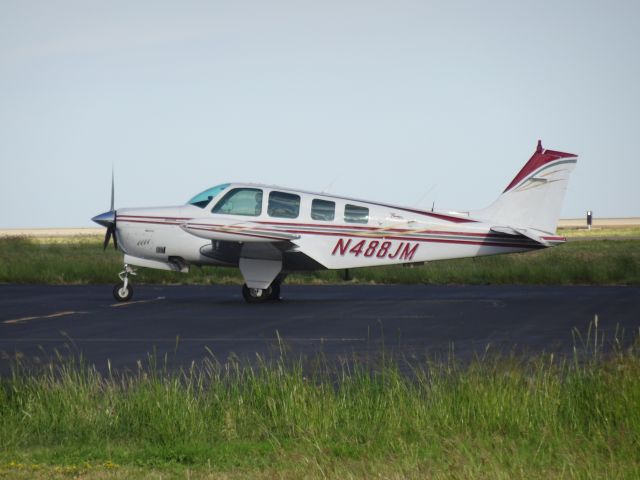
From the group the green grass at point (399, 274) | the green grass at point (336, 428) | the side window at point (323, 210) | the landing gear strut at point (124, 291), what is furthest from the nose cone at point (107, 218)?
the green grass at point (336, 428)

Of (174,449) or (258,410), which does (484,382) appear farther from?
(174,449)

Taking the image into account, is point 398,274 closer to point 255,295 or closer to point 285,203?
point 255,295

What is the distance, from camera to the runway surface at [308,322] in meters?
13.7

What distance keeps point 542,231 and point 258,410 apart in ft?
49.3

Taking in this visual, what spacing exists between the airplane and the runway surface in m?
1.06

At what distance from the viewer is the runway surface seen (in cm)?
1370

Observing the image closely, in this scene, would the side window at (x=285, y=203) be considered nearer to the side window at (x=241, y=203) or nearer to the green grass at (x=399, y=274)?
the side window at (x=241, y=203)

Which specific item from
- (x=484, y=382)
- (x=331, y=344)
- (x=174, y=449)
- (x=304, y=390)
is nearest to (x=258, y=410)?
(x=304, y=390)

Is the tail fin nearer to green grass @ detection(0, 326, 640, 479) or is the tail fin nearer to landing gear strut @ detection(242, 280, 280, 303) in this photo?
landing gear strut @ detection(242, 280, 280, 303)

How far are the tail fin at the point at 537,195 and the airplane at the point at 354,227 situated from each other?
2 centimetres

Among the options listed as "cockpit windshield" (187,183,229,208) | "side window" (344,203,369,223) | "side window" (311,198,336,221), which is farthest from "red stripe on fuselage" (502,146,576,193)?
"cockpit windshield" (187,183,229,208)

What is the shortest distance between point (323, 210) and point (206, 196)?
2.88 m

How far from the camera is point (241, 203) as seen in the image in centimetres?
2231

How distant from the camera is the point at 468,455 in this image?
6633 mm
